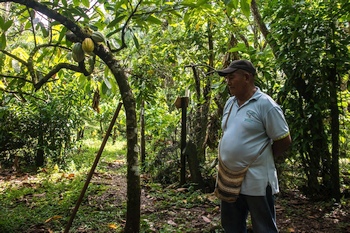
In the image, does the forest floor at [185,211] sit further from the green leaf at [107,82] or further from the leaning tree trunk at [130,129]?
the green leaf at [107,82]

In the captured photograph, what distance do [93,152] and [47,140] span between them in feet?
9.67

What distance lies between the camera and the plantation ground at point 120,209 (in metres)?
3.47

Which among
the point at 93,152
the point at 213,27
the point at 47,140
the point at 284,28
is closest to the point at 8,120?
the point at 47,140

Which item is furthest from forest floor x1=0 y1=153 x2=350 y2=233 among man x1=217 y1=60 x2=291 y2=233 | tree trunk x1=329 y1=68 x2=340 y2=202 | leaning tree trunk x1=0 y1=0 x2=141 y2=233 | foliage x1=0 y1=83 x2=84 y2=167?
foliage x1=0 y1=83 x2=84 y2=167

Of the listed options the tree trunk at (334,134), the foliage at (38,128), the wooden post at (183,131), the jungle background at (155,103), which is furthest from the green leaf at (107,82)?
the foliage at (38,128)

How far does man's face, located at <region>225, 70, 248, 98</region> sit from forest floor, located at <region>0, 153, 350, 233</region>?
1607mm

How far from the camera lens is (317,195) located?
403cm

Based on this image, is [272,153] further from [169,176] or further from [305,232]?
[169,176]

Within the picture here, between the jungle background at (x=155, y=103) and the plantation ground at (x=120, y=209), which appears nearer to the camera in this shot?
the jungle background at (x=155, y=103)

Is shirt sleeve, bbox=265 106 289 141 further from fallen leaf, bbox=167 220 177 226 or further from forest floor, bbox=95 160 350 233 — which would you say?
fallen leaf, bbox=167 220 177 226

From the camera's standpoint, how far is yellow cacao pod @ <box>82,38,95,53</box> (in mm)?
2711

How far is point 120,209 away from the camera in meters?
4.11

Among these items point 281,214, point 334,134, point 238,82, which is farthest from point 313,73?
point 238,82

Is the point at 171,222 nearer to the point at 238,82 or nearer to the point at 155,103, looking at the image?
the point at 155,103
